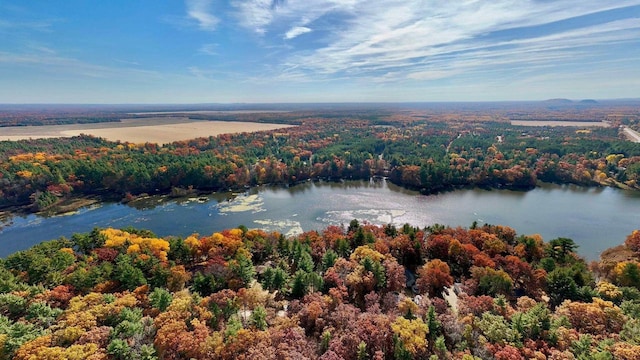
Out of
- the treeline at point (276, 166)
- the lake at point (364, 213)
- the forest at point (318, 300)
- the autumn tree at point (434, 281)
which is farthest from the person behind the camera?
the treeline at point (276, 166)

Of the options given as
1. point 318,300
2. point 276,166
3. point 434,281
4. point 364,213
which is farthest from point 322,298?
point 276,166

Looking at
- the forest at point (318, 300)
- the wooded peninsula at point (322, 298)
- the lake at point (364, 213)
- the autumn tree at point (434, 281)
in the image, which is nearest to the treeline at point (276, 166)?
the lake at point (364, 213)

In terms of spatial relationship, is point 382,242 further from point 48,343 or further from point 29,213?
point 29,213

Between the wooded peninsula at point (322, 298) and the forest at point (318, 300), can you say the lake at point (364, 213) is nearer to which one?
the wooded peninsula at point (322, 298)

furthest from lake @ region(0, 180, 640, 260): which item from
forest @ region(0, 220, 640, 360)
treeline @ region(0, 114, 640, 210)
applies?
forest @ region(0, 220, 640, 360)

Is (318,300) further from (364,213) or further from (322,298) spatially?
(364,213)

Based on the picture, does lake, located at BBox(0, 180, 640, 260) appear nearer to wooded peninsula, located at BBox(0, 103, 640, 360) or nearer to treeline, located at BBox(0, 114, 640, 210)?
treeline, located at BBox(0, 114, 640, 210)
